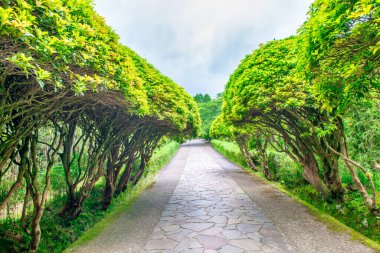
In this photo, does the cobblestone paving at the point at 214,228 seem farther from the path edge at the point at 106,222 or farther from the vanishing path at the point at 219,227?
the path edge at the point at 106,222

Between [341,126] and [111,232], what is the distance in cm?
559

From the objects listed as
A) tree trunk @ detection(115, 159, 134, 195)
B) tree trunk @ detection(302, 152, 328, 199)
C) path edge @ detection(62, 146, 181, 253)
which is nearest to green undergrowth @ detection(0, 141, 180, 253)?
path edge @ detection(62, 146, 181, 253)

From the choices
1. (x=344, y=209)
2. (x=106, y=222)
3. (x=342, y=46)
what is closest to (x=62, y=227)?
(x=106, y=222)

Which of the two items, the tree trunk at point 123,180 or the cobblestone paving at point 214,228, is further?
the tree trunk at point 123,180

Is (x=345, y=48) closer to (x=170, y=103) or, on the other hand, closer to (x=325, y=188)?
(x=325, y=188)

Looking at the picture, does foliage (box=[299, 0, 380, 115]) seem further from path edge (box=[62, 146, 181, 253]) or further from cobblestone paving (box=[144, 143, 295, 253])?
path edge (box=[62, 146, 181, 253])

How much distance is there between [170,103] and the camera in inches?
300

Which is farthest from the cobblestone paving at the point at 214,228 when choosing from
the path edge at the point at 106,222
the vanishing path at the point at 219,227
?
the path edge at the point at 106,222

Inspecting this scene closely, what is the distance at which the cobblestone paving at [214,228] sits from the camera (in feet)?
14.2

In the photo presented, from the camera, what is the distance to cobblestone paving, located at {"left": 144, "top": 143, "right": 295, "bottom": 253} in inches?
170

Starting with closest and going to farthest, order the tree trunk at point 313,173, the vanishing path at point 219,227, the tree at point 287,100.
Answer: the vanishing path at point 219,227 < the tree at point 287,100 < the tree trunk at point 313,173

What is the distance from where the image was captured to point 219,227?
535 cm

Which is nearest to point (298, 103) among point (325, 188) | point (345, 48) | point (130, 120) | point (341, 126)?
point (341, 126)

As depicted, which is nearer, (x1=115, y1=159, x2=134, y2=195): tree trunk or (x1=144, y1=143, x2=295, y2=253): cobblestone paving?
(x1=144, y1=143, x2=295, y2=253): cobblestone paving
